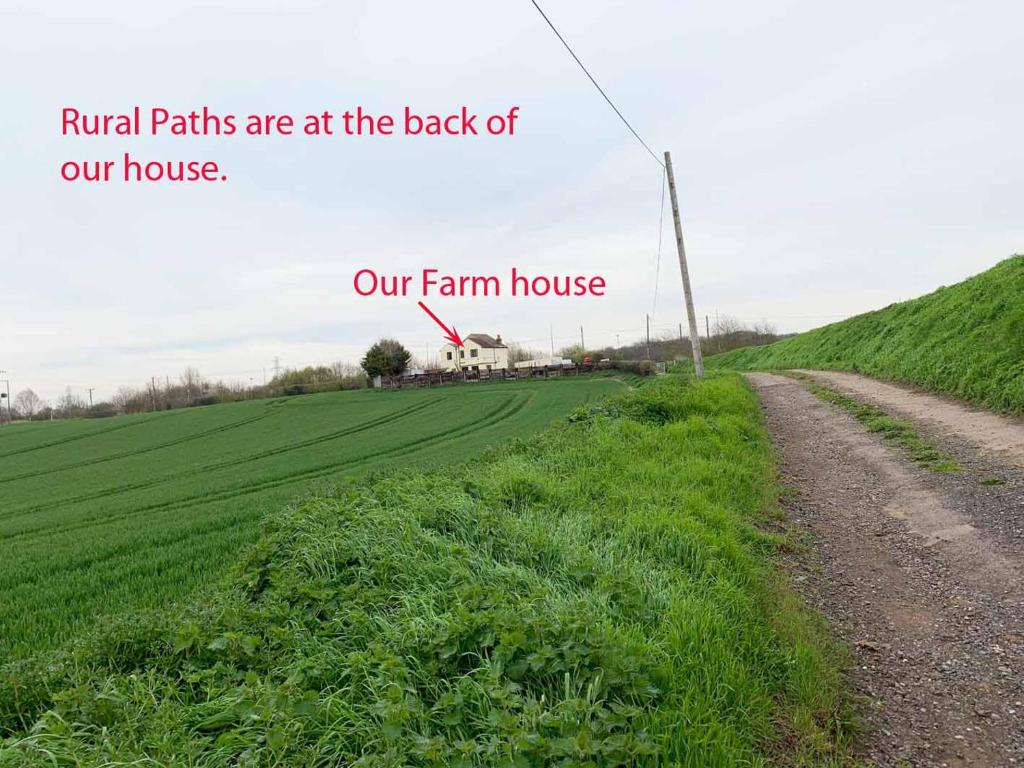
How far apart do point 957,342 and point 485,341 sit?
6755cm

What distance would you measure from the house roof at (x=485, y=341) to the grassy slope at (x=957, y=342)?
55.3m

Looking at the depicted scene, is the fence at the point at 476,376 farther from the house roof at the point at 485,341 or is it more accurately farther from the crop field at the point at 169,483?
the house roof at the point at 485,341

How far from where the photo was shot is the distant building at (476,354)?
74.9 meters

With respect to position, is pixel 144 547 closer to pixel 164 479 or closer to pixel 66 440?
pixel 164 479

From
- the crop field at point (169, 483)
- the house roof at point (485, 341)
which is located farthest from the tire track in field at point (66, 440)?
the house roof at point (485, 341)

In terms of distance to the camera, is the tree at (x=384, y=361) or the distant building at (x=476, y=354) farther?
the distant building at (x=476, y=354)

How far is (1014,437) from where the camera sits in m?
7.12

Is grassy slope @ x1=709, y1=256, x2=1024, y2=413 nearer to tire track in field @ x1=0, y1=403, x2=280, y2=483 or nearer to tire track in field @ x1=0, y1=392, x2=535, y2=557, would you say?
tire track in field @ x1=0, y1=392, x2=535, y2=557

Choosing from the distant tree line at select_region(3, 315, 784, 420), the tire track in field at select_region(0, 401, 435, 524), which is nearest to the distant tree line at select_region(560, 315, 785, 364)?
the distant tree line at select_region(3, 315, 784, 420)

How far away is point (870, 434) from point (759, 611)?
22.8 feet

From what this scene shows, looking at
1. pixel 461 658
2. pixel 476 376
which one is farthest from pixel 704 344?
pixel 461 658

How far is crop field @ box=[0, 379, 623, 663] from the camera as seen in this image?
5562 millimetres

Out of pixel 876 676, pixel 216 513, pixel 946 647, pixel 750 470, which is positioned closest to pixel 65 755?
pixel 876 676

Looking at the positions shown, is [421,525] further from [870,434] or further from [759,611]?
[870,434]
